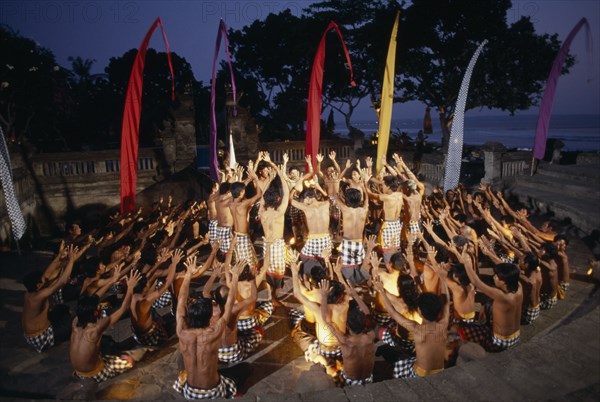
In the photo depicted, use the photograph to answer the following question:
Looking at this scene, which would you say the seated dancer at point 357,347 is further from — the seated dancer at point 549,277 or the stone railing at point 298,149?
the stone railing at point 298,149

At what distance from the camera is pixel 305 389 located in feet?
13.4

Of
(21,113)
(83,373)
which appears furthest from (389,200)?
(21,113)

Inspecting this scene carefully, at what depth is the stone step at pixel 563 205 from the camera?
30.3 feet

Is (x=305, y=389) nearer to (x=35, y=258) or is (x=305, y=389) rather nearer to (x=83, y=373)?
(x=83, y=373)

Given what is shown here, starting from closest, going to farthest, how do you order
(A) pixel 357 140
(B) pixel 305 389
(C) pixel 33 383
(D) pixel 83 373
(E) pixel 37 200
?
1. (B) pixel 305 389
2. (D) pixel 83 373
3. (C) pixel 33 383
4. (E) pixel 37 200
5. (A) pixel 357 140

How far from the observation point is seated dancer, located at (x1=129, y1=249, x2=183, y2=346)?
538 cm

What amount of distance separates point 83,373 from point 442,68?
18.0m

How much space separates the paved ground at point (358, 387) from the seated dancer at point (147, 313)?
9.6 inches

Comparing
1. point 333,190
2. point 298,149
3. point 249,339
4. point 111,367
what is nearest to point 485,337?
point 249,339

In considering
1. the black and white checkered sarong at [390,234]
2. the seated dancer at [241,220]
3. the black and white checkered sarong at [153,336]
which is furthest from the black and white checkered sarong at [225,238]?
the black and white checkered sarong at [390,234]

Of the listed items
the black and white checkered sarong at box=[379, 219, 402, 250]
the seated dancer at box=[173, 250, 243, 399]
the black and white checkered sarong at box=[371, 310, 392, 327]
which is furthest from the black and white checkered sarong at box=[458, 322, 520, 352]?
the seated dancer at box=[173, 250, 243, 399]

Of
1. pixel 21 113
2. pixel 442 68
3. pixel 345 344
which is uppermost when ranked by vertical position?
pixel 442 68

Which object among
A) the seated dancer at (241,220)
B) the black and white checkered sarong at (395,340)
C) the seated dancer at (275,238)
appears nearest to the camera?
the black and white checkered sarong at (395,340)

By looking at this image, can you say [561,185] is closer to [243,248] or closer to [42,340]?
[243,248]
